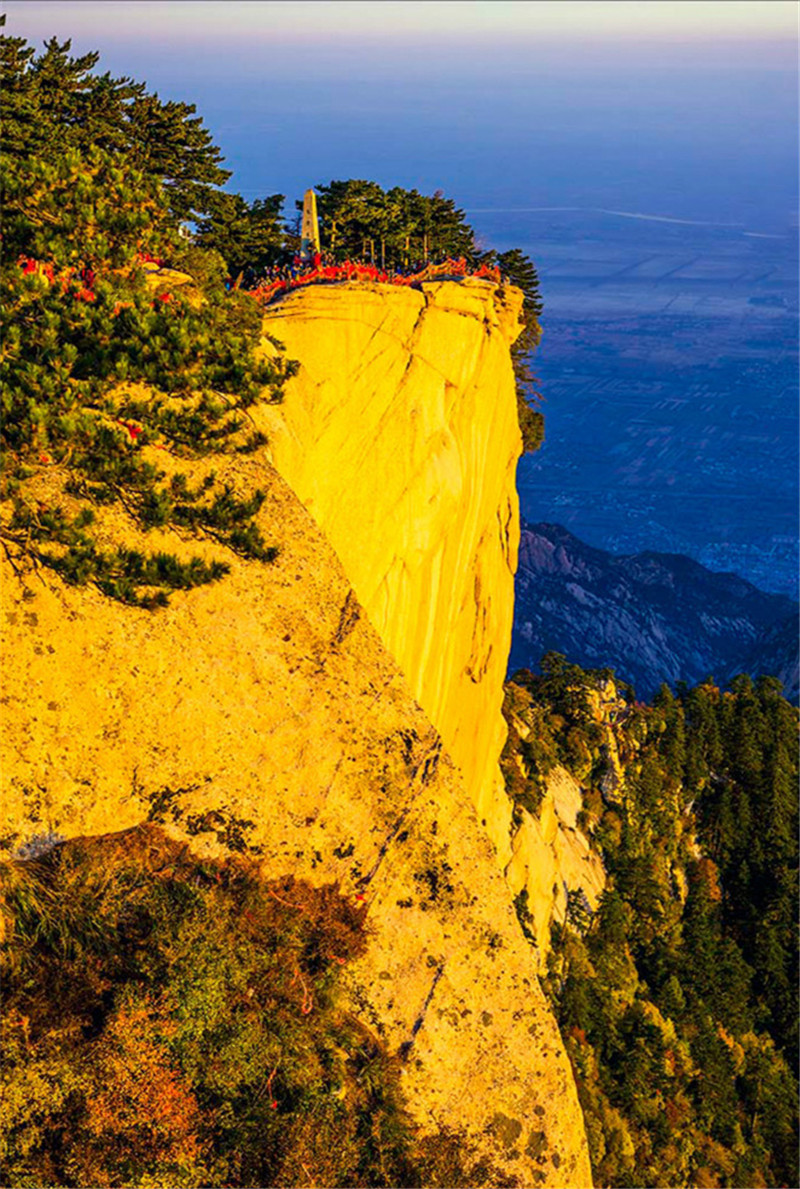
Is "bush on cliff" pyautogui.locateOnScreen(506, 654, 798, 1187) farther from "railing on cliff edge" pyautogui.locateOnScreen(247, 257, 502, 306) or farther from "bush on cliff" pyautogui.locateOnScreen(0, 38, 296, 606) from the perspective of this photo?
"railing on cliff edge" pyautogui.locateOnScreen(247, 257, 502, 306)

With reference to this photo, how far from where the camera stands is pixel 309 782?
17922 millimetres

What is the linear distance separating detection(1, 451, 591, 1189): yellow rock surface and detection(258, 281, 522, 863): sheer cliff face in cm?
574

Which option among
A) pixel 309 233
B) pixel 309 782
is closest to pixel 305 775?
pixel 309 782

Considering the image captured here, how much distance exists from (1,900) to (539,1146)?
10248mm

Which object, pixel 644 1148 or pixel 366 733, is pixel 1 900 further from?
pixel 644 1148

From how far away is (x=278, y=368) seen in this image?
2291 centimetres

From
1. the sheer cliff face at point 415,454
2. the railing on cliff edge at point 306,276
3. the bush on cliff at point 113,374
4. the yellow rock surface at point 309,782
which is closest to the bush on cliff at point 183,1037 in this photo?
the yellow rock surface at point 309,782

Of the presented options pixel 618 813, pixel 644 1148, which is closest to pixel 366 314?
pixel 644 1148

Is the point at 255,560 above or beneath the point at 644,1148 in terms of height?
above

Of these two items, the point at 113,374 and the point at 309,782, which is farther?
the point at 113,374

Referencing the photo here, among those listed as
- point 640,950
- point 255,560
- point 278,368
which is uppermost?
point 278,368

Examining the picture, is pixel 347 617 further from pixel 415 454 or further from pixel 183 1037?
pixel 415 454

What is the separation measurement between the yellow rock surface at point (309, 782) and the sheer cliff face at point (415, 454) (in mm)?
5737

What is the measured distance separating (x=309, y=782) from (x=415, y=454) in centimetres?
1376
